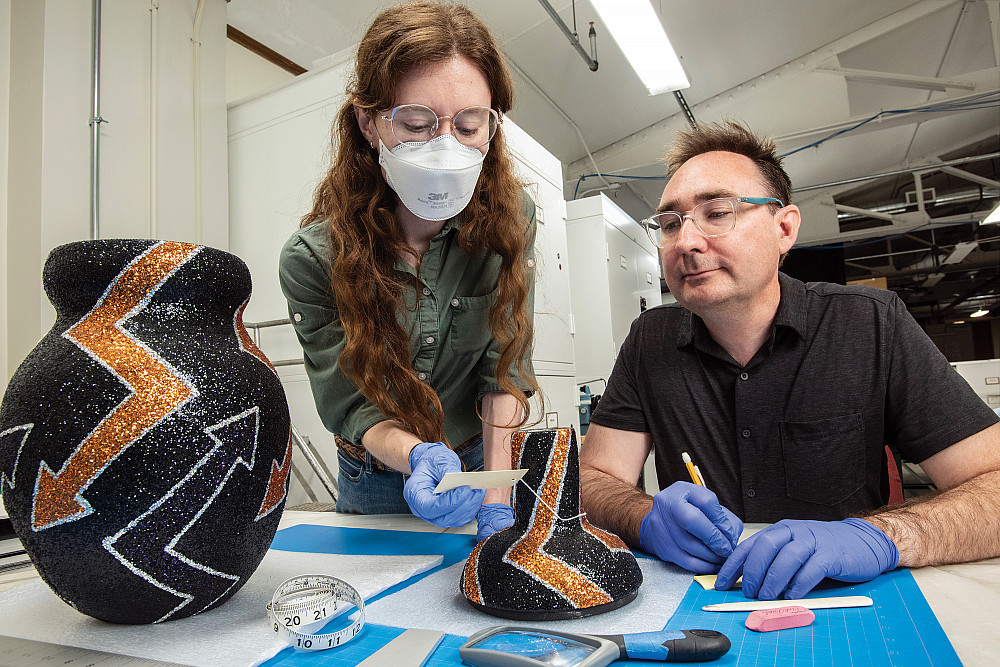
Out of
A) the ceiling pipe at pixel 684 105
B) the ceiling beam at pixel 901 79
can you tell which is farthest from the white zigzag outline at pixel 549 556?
the ceiling beam at pixel 901 79

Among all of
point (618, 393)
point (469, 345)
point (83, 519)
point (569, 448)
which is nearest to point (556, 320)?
point (618, 393)

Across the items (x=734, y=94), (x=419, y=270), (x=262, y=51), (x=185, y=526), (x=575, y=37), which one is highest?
(x=734, y=94)

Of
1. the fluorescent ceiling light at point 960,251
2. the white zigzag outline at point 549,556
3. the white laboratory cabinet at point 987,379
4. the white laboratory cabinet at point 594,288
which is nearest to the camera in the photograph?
the white zigzag outline at point 549,556

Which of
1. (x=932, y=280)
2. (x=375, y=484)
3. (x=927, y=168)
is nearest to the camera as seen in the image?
(x=375, y=484)

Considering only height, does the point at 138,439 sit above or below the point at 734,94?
below

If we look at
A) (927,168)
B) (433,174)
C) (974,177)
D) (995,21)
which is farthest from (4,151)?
(974,177)

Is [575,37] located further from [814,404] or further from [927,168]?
[927,168]

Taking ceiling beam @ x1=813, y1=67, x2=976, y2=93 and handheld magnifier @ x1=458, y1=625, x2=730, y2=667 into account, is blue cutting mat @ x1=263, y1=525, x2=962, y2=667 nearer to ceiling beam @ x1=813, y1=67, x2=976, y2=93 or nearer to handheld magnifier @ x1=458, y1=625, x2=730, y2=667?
handheld magnifier @ x1=458, y1=625, x2=730, y2=667

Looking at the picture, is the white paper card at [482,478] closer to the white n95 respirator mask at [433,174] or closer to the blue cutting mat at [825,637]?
the blue cutting mat at [825,637]

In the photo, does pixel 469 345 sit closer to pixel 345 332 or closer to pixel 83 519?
pixel 345 332

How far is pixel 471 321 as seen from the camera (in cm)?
111

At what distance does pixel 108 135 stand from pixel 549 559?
2.30m

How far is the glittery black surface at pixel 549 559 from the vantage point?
559 millimetres

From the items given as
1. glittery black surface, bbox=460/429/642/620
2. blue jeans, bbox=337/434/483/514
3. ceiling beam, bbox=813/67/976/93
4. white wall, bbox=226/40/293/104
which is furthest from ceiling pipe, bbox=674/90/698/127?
glittery black surface, bbox=460/429/642/620
